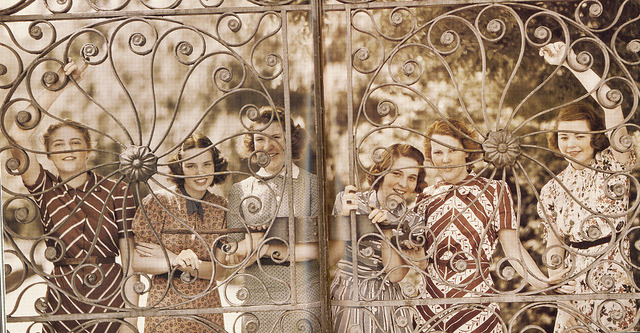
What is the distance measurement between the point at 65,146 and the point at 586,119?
1.63m

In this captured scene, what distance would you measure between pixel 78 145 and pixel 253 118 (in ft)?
1.80

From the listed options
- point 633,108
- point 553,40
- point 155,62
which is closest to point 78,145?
point 155,62

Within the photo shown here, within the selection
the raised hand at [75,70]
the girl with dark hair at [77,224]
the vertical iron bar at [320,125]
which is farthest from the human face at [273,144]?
the raised hand at [75,70]

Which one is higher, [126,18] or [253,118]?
[126,18]

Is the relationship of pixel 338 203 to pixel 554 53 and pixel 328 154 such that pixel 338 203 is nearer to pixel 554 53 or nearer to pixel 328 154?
pixel 328 154

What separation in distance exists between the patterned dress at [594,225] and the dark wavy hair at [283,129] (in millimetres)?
772

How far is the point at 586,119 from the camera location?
1692 mm

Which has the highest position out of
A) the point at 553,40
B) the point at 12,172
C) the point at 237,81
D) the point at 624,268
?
the point at 553,40

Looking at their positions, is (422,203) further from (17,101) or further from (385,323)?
(17,101)

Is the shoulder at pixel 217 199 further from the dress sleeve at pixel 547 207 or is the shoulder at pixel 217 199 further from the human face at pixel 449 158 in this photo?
the dress sleeve at pixel 547 207

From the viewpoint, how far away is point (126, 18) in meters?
1.68

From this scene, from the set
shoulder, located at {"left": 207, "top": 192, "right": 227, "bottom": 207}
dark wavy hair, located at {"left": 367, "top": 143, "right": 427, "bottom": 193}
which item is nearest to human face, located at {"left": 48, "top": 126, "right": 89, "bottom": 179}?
shoulder, located at {"left": 207, "top": 192, "right": 227, "bottom": 207}

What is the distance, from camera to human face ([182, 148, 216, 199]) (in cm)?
169

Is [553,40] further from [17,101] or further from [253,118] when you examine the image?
[17,101]
